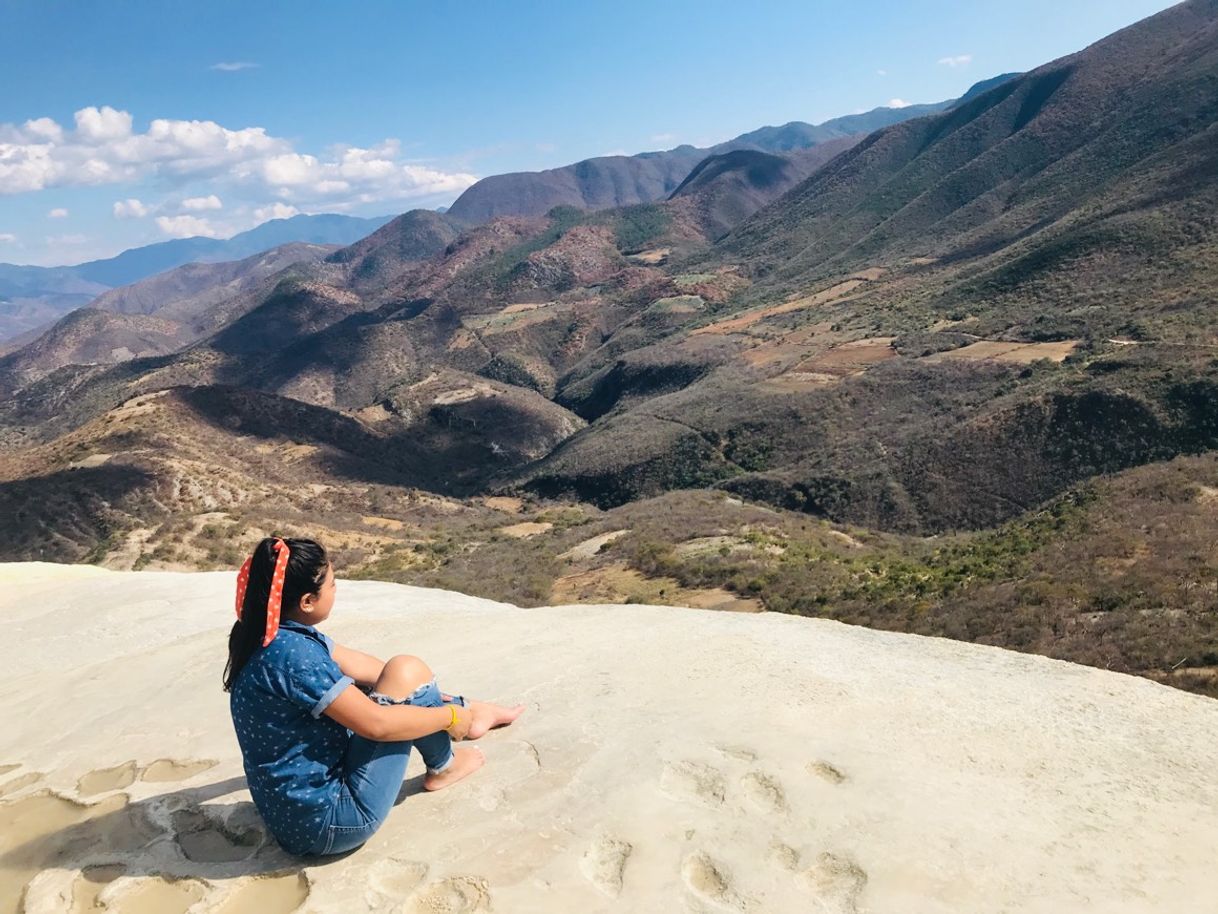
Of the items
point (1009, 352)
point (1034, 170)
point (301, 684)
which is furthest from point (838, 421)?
point (1034, 170)

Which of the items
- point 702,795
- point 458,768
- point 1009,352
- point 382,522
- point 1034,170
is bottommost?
point 382,522

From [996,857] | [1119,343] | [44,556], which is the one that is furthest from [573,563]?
[1119,343]

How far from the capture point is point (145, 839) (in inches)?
162

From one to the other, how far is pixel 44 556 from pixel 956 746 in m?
37.4

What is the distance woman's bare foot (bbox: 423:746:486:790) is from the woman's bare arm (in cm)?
65

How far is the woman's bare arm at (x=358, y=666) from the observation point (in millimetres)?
4316

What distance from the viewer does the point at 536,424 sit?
82.6 metres

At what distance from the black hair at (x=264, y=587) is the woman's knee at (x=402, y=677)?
25.2 inches

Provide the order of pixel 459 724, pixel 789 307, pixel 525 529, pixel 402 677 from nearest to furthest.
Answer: pixel 402 677
pixel 459 724
pixel 525 529
pixel 789 307

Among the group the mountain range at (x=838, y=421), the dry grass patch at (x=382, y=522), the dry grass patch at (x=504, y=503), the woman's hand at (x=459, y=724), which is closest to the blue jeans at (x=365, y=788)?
the woman's hand at (x=459, y=724)

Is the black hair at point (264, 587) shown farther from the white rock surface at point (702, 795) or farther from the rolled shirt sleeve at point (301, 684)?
the white rock surface at point (702, 795)

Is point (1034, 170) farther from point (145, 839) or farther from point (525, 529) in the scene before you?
point (145, 839)

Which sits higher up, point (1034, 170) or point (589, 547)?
point (1034, 170)

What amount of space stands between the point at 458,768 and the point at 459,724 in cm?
34
